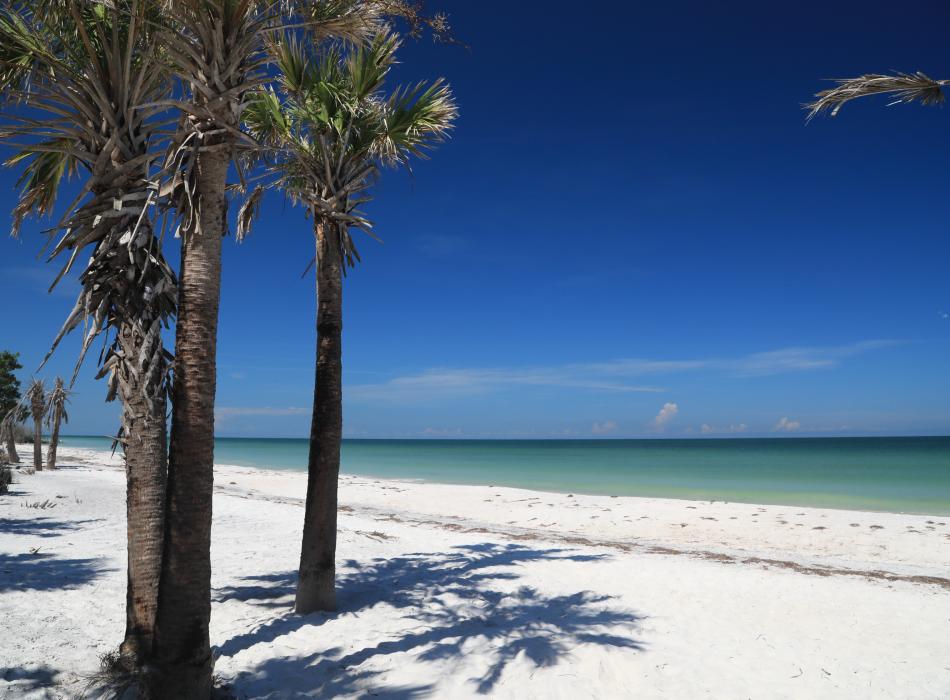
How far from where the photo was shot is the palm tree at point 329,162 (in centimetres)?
633

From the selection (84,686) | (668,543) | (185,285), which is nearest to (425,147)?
(185,285)

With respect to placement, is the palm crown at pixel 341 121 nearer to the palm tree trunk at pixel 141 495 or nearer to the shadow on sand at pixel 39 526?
the palm tree trunk at pixel 141 495

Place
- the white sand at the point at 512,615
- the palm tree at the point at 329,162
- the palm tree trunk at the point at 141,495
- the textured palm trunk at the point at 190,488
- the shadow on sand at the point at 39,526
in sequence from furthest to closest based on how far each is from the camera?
the shadow on sand at the point at 39,526 → the palm tree at the point at 329,162 → the white sand at the point at 512,615 → the palm tree trunk at the point at 141,495 → the textured palm trunk at the point at 190,488

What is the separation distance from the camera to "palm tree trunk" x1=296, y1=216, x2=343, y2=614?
6461 millimetres

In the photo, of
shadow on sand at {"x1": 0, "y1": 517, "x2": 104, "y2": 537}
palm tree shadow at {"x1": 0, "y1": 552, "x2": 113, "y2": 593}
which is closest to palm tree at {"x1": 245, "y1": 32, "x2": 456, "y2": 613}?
palm tree shadow at {"x1": 0, "y1": 552, "x2": 113, "y2": 593}

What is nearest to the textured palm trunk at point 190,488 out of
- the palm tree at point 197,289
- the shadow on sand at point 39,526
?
the palm tree at point 197,289

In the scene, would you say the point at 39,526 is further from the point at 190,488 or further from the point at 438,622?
the point at 190,488

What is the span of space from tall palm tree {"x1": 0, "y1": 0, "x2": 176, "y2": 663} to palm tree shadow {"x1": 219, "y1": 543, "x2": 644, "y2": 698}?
4.80ft

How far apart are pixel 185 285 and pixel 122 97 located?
178 cm

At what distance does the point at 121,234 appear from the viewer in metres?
4.66

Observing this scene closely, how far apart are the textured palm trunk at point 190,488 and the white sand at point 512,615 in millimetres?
765

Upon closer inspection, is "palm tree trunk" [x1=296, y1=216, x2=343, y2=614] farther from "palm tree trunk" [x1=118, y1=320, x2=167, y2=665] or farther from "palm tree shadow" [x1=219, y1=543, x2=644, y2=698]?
"palm tree trunk" [x1=118, y1=320, x2=167, y2=665]

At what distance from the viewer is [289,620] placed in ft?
20.4

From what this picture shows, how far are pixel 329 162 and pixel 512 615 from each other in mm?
5737
